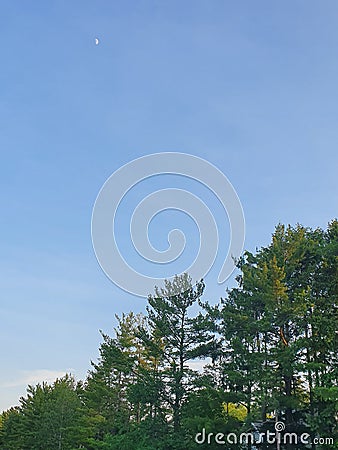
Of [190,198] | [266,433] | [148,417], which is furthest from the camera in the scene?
[148,417]

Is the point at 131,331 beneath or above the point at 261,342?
above

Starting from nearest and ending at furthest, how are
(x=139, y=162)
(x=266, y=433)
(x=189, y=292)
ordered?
(x=139, y=162)
(x=266, y=433)
(x=189, y=292)

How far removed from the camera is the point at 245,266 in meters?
21.5

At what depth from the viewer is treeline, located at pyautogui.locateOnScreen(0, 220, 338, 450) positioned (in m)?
17.5

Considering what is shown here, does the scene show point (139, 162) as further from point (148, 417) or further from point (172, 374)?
point (148, 417)

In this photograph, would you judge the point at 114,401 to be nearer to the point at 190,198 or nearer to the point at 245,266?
the point at 245,266

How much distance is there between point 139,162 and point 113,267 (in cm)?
276

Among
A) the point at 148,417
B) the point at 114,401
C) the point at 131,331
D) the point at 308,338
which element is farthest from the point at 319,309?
the point at 114,401

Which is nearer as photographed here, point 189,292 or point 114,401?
point 189,292

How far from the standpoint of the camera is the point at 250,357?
1888cm

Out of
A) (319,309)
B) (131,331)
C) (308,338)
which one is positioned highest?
(131,331)

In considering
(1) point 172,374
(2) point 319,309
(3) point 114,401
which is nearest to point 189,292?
(1) point 172,374

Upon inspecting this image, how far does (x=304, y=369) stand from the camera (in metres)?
17.0

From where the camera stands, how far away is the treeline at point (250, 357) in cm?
1748
